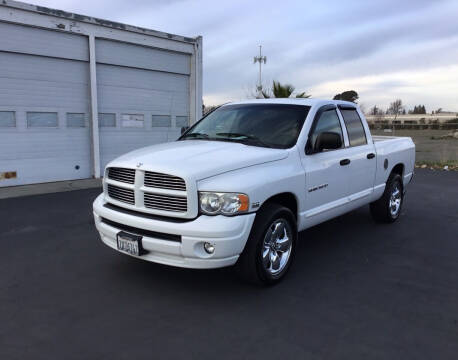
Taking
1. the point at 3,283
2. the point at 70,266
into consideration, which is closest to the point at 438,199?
the point at 70,266

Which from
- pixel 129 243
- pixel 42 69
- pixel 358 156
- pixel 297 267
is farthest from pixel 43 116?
→ pixel 297 267

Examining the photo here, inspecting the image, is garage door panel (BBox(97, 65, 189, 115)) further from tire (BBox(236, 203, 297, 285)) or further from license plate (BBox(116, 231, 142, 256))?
tire (BBox(236, 203, 297, 285))

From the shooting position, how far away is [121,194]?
4.03 metres

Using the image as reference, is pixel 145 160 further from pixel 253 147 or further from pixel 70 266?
pixel 70 266

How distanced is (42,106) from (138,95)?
2774 millimetres

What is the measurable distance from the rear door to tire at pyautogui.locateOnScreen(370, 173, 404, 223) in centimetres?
70

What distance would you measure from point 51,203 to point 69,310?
4911 mm

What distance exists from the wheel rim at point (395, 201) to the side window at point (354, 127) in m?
1.28

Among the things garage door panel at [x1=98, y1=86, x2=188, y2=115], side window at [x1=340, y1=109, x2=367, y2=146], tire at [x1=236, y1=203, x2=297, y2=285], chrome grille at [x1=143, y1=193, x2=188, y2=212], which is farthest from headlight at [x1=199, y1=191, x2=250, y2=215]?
garage door panel at [x1=98, y1=86, x2=188, y2=115]

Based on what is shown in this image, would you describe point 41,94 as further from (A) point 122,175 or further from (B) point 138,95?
(A) point 122,175

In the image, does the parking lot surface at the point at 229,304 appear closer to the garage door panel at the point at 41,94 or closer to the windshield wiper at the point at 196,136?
the windshield wiper at the point at 196,136

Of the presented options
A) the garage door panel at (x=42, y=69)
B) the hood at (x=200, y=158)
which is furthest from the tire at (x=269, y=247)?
the garage door panel at (x=42, y=69)

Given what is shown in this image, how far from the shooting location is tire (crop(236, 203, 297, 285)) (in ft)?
12.4

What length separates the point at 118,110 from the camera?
11758 millimetres
